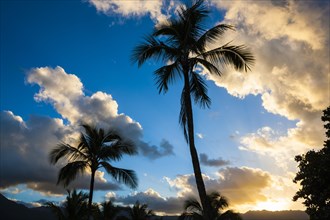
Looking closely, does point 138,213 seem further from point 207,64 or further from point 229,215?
point 207,64

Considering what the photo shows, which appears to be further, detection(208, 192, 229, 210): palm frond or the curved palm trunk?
detection(208, 192, 229, 210): palm frond

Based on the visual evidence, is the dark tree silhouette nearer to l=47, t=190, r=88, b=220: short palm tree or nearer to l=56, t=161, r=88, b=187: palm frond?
l=56, t=161, r=88, b=187: palm frond

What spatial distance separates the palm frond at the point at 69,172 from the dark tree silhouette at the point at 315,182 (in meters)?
11.6

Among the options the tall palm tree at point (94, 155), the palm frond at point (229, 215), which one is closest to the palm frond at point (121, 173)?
the tall palm tree at point (94, 155)

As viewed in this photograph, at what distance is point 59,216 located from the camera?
87.4 ft

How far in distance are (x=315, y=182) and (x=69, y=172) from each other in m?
12.8

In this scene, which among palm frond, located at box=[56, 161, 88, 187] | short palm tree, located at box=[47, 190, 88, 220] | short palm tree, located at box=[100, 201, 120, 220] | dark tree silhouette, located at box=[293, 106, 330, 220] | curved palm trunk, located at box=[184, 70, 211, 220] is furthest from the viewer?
short palm tree, located at box=[100, 201, 120, 220]

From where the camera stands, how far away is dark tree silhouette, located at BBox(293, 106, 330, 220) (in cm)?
1519

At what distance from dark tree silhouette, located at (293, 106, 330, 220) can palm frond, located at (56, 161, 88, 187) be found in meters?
11.6

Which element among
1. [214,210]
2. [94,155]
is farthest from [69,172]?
[214,210]

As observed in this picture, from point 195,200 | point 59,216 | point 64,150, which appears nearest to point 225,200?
point 195,200

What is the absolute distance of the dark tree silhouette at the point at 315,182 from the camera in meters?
15.2

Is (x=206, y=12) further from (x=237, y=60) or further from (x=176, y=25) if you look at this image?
(x=237, y=60)

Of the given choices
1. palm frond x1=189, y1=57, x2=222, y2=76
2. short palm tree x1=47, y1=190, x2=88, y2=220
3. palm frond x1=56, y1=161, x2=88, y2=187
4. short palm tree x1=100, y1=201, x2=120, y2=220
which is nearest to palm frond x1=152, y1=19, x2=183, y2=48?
palm frond x1=189, y1=57, x2=222, y2=76
